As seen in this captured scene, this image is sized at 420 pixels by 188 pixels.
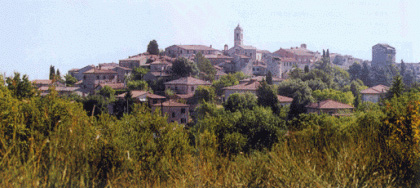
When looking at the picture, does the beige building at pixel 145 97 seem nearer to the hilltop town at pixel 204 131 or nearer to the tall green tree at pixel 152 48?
the hilltop town at pixel 204 131

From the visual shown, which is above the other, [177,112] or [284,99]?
[284,99]

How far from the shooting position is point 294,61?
7650 centimetres

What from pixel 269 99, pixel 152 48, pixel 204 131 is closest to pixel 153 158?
pixel 204 131

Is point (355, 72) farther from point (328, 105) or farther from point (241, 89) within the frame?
point (328, 105)

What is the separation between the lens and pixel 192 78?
51562 mm

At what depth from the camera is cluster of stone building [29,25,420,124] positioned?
42.2m

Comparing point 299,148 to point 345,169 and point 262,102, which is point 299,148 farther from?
point 262,102

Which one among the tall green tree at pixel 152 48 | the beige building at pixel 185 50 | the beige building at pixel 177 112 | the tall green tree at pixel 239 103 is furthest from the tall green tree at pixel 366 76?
the beige building at pixel 177 112

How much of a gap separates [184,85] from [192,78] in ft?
9.34

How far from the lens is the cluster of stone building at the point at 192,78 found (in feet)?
138

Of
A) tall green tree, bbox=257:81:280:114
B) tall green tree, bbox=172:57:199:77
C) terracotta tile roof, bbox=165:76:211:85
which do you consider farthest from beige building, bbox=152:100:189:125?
tall green tree, bbox=172:57:199:77

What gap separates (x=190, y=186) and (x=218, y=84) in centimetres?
4509

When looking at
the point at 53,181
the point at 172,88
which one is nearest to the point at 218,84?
the point at 172,88

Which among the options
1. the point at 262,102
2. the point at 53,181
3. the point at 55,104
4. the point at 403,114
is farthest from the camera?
the point at 262,102
